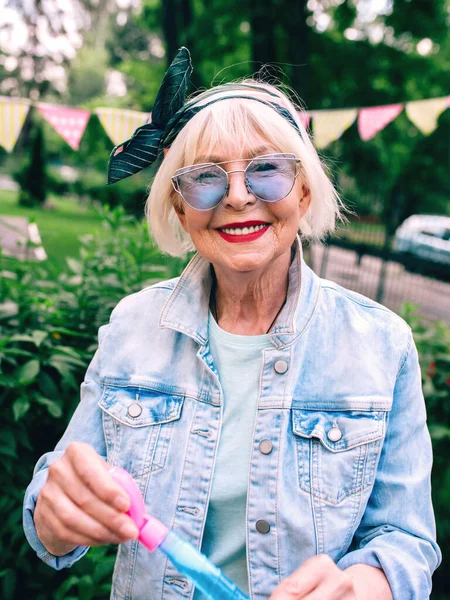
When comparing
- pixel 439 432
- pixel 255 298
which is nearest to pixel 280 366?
pixel 255 298

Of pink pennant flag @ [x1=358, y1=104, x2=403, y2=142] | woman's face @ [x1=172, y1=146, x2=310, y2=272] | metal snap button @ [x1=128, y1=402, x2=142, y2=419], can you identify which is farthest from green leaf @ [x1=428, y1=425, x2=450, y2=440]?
pink pennant flag @ [x1=358, y1=104, x2=403, y2=142]

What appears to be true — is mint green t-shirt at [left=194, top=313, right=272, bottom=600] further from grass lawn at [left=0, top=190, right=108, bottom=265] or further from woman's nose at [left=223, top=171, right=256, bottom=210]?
grass lawn at [left=0, top=190, right=108, bottom=265]

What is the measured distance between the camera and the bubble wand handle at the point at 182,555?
957 millimetres

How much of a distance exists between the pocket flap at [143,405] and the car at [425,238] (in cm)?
1471

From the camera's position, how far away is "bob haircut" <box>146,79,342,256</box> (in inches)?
53.0

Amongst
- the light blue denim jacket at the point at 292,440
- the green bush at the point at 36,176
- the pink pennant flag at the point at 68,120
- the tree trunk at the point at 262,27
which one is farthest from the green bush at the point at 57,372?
the green bush at the point at 36,176

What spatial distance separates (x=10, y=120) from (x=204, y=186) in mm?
4113

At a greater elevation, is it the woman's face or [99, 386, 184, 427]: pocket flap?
the woman's face

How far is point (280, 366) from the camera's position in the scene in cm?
135

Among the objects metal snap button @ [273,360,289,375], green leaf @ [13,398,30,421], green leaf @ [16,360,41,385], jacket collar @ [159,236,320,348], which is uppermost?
jacket collar @ [159,236,320,348]

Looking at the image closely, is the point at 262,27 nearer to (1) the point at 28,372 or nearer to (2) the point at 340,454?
(1) the point at 28,372

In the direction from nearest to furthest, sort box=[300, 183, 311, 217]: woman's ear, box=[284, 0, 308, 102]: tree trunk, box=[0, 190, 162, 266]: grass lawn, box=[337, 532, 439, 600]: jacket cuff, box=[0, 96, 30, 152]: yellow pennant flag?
1. box=[337, 532, 439, 600]: jacket cuff
2. box=[300, 183, 311, 217]: woman's ear
3. box=[0, 96, 30, 152]: yellow pennant flag
4. box=[284, 0, 308, 102]: tree trunk
5. box=[0, 190, 162, 266]: grass lawn

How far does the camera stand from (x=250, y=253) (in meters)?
1.36

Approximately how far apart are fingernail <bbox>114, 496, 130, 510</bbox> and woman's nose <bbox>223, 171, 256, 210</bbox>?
714 millimetres
